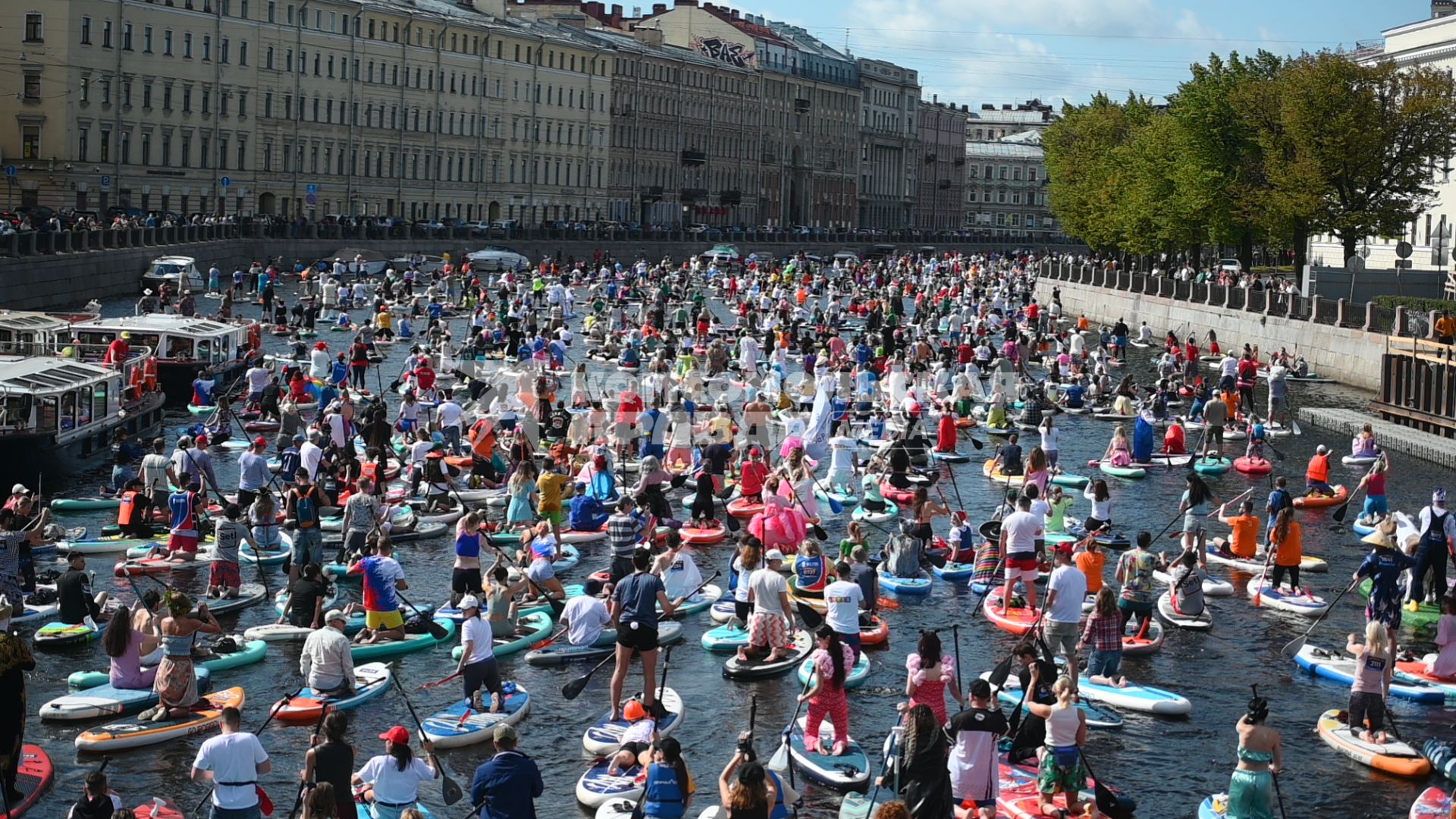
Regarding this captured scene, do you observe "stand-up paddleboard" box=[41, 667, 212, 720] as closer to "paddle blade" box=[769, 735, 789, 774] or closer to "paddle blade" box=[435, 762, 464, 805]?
"paddle blade" box=[435, 762, 464, 805]

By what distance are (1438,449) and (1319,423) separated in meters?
6.73

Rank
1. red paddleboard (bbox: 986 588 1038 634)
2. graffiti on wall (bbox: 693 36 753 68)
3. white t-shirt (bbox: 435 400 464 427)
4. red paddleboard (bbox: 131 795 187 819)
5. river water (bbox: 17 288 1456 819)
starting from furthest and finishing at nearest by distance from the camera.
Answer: graffiti on wall (bbox: 693 36 753 68)
white t-shirt (bbox: 435 400 464 427)
red paddleboard (bbox: 986 588 1038 634)
river water (bbox: 17 288 1456 819)
red paddleboard (bbox: 131 795 187 819)

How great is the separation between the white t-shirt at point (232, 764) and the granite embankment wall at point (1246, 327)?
4644 centimetres

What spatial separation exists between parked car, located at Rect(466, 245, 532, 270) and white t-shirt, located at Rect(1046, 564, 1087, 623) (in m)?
83.4

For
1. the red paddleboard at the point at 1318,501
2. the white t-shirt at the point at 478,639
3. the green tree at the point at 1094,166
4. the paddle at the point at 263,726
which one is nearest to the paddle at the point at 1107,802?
the white t-shirt at the point at 478,639

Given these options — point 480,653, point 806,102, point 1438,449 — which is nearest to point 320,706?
point 480,653

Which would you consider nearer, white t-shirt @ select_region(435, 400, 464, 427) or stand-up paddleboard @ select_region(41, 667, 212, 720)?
A: stand-up paddleboard @ select_region(41, 667, 212, 720)

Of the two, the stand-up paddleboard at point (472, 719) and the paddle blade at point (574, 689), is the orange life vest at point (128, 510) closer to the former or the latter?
the stand-up paddleboard at point (472, 719)

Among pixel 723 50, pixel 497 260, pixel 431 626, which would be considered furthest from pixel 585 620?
pixel 723 50

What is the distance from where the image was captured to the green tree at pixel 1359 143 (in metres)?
69.9

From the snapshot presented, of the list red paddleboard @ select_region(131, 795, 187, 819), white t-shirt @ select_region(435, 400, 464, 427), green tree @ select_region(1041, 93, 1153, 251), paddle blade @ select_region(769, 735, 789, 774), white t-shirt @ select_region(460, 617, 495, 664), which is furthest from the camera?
green tree @ select_region(1041, 93, 1153, 251)

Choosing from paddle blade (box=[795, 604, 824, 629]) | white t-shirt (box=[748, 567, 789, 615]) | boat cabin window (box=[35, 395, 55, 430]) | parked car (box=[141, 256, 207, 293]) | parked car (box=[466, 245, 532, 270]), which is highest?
parked car (box=[466, 245, 532, 270])

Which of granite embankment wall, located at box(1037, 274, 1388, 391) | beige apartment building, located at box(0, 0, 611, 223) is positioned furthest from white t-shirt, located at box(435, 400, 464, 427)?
beige apartment building, located at box(0, 0, 611, 223)

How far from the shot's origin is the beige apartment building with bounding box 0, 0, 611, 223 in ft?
301
